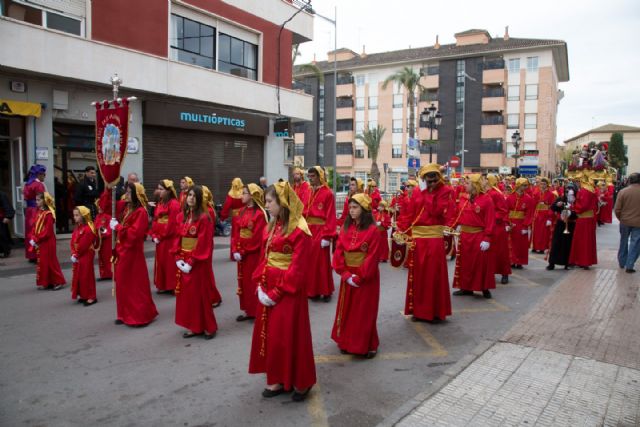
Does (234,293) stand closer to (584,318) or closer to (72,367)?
(72,367)

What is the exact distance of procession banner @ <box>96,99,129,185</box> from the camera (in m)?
6.42

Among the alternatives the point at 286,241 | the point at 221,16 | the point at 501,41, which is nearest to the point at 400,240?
the point at 286,241

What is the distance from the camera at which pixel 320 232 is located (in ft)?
25.8

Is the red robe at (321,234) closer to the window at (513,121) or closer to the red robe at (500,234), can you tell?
the red robe at (500,234)

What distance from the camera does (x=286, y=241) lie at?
4.20m

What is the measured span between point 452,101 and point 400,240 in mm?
48292

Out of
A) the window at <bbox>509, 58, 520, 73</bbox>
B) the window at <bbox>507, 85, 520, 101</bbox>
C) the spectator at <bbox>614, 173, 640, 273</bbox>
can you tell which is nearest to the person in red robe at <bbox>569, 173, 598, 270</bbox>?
the spectator at <bbox>614, 173, 640, 273</bbox>

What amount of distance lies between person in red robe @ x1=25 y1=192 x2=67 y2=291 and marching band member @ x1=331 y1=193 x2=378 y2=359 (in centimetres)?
575

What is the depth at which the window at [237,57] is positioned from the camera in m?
18.1

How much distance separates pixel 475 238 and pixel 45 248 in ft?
24.1

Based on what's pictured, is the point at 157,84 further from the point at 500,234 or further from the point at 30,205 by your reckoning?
the point at 500,234

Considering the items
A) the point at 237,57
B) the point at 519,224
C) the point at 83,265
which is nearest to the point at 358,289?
the point at 83,265

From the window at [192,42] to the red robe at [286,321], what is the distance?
14.2 m

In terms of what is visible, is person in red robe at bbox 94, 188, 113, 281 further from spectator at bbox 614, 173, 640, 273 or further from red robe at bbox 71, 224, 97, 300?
spectator at bbox 614, 173, 640, 273
